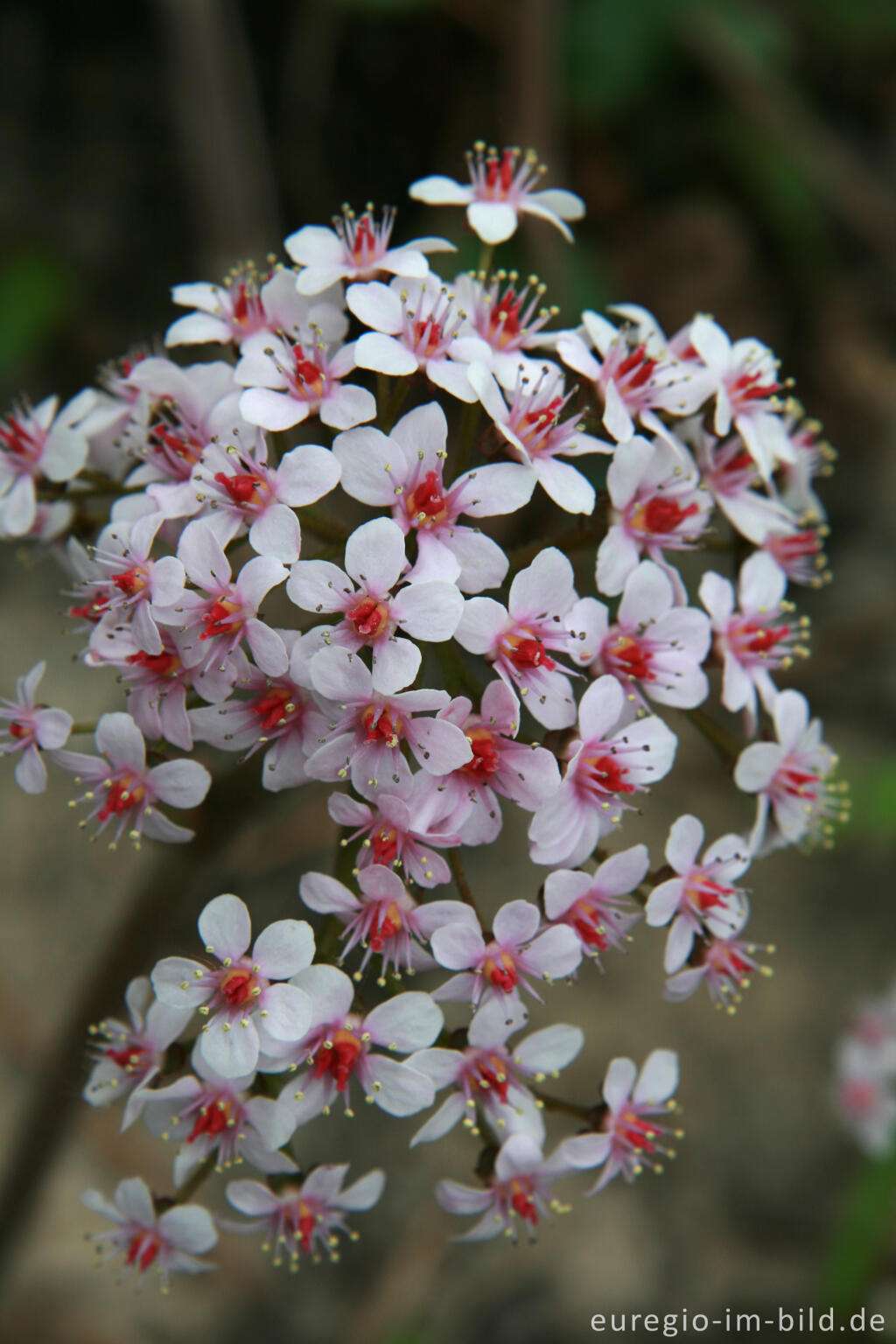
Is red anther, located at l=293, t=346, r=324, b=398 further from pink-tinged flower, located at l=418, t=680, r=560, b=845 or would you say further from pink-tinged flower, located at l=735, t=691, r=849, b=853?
pink-tinged flower, located at l=735, t=691, r=849, b=853

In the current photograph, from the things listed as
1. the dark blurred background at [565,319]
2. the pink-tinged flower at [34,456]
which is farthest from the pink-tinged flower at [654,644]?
the dark blurred background at [565,319]

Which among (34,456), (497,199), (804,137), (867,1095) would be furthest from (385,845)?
(804,137)

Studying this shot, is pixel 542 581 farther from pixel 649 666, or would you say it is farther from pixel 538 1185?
pixel 538 1185

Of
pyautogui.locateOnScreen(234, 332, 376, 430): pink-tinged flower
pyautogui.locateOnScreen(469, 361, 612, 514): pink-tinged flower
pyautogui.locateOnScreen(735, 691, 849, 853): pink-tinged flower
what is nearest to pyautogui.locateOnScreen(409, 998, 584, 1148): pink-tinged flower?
pyautogui.locateOnScreen(735, 691, 849, 853): pink-tinged flower

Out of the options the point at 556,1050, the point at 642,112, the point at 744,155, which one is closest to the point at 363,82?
the point at 642,112

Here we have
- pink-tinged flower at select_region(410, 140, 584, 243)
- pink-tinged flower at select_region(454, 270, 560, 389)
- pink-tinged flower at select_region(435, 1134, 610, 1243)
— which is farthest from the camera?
pink-tinged flower at select_region(410, 140, 584, 243)

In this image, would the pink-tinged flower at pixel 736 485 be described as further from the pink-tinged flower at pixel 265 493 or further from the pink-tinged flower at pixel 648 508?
the pink-tinged flower at pixel 265 493
